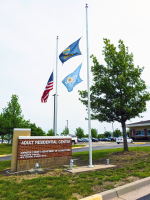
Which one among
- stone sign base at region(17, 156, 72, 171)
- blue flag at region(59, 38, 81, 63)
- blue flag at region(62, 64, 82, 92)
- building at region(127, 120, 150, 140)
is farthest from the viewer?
building at region(127, 120, 150, 140)

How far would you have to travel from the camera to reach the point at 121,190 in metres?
5.62

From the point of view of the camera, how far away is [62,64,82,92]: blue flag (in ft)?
34.7

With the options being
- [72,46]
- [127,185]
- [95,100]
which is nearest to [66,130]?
[95,100]

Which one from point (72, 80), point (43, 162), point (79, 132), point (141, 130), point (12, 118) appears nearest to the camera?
point (43, 162)

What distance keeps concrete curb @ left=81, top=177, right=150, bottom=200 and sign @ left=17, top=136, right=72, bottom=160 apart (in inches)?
219

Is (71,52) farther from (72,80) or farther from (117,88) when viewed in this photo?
(117,88)

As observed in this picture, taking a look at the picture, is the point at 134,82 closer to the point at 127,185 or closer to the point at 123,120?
the point at 123,120

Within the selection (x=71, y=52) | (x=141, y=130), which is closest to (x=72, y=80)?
(x=71, y=52)

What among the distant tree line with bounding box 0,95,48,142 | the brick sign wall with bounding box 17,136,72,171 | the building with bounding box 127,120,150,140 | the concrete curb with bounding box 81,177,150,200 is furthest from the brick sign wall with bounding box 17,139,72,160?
the building with bounding box 127,120,150,140

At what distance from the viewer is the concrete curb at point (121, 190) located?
5.12 meters

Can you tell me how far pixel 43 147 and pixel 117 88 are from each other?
7680 millimetres

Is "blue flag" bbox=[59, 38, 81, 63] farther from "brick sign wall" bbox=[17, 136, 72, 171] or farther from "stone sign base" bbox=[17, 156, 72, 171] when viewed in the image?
"stone sign base" bbox=[17, 156, 72, 171]

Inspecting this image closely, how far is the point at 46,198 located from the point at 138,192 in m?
3.04

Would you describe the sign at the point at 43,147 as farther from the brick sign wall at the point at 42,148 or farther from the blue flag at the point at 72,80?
the blue flag at the point at 72,80
